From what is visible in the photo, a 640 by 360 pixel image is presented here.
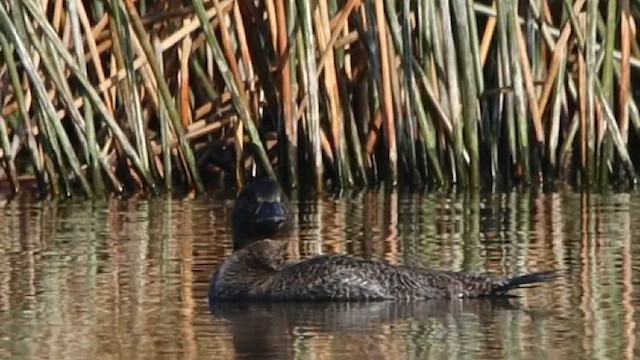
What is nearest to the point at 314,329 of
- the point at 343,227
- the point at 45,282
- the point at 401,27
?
the point at 45,282

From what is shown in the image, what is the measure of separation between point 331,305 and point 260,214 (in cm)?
63

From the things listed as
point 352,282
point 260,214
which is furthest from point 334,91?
point 352,282

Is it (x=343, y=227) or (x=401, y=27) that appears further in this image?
(x=401, y=27)

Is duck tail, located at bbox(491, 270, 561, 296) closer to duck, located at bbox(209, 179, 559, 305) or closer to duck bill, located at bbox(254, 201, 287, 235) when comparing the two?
duck, located at bbox(209, 179, 559, 305)

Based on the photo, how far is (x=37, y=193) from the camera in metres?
12.8

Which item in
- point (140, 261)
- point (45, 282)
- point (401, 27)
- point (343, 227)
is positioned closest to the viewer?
point (45, 282)

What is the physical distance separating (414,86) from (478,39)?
0.56 m

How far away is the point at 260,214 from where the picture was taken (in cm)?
864

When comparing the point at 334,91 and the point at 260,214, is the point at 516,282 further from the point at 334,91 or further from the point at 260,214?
the point at 334,91

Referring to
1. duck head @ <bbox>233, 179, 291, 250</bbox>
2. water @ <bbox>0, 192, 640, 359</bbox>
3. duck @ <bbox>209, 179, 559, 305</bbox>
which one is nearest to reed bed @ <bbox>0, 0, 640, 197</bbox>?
water @ <bbox>0, 192, 640, 359</bbox>

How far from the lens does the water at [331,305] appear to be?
6973 mm

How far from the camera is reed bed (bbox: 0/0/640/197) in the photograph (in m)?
12.3

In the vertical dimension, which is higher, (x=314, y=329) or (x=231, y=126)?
(x=231, y=126)

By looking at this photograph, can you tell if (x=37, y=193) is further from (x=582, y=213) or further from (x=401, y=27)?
(x=582, y=213)
